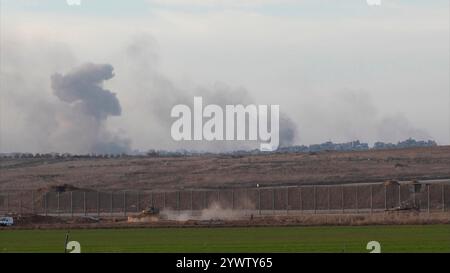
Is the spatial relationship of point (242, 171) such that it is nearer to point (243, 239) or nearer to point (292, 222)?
point (292, 222)

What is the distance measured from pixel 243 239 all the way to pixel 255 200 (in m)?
56.0

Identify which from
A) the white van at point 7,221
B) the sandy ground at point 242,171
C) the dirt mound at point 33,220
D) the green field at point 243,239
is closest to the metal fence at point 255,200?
the dirt mound at point 33,220

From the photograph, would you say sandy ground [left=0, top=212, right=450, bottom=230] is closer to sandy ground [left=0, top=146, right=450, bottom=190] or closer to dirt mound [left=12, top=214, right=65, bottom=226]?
dirt mound [left=12, top=214, right=65, bottom=226]

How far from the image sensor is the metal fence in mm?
102250

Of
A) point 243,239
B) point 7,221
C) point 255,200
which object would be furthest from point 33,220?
point 243,239

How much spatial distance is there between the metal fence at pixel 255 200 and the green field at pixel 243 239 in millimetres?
34317

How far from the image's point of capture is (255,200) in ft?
358

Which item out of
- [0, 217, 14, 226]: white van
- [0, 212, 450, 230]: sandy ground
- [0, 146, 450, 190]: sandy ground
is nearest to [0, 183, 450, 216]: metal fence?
[0, 217, 14, 226]: white van

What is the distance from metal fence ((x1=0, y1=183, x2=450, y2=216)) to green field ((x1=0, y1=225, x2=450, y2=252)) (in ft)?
113

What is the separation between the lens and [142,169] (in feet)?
587

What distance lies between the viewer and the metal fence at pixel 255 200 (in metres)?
102

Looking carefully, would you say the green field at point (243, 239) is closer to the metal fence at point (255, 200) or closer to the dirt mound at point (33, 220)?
the dirt mound at point (33, 220)
